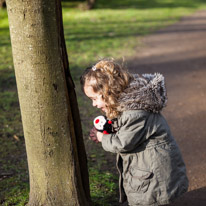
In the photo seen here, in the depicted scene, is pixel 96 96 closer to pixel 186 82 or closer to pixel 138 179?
pixel 138 179

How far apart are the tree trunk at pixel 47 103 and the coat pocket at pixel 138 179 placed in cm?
42

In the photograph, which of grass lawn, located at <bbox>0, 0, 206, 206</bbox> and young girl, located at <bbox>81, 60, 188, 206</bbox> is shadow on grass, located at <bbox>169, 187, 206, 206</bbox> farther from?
young girl, located at <bbox>81, 60, 188, 206</bbox>

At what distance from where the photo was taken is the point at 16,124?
17.2 feet

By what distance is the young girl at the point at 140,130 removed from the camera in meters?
2.58

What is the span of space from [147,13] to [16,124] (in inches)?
505

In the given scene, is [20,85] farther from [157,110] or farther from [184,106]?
[184,106]

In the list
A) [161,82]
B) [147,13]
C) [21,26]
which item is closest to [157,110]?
[161,82]

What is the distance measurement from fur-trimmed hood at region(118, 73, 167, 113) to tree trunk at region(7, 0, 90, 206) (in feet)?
1.35

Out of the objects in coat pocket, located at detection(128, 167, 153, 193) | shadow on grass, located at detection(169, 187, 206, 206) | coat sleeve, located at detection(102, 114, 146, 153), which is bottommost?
shadow on grass, located at detection(169, 187, 206, 206)

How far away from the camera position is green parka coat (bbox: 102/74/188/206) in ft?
8.47

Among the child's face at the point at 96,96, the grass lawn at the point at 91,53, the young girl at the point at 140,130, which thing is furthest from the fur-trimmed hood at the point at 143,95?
the grass lawn at the point at 91,53

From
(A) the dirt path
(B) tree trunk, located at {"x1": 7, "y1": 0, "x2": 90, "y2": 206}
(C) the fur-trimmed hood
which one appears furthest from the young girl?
(A) the dirt path

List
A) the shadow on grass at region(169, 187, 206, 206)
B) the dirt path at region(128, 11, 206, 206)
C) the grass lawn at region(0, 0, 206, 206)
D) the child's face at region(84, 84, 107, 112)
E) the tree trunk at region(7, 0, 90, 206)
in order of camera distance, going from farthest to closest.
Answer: the dirt path at region(128, 11, 206, 206) → the grass lawn at region(0, 0, 206, 206) → the shadow on grass at region(169, 187, 206, 206) → the child's face at region(84, 84, 107, 112) → the tree trunk at region(7, 0, 90, 206)

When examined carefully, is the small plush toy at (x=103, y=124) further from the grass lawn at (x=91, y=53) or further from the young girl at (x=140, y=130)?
the grass lawn at (x=91, y=53)
